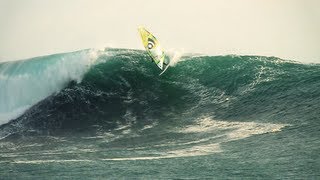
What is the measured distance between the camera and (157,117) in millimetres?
17062

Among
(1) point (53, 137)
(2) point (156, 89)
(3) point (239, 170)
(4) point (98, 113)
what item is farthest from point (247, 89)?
(3) point (239, 170)

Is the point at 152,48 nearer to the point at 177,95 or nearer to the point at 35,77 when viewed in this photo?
the point at 177,95

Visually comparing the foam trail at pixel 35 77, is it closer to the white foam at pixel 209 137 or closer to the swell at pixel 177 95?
the swell at pixel 177 95

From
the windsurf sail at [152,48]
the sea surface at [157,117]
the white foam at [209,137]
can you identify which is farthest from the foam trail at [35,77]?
the white foam at [209,137]

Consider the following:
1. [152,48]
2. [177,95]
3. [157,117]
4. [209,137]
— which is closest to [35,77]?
[152,48]

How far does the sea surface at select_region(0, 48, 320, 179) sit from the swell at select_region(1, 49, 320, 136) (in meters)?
0.04

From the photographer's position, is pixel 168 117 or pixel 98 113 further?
pixel 98 113

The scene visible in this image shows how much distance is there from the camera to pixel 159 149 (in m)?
12.2

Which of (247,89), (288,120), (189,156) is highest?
(247,89)

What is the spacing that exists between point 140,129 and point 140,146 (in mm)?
2632

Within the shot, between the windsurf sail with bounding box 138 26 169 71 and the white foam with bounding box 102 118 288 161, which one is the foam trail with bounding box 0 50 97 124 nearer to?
the windsurf sail with bounding box 138 26 169 71

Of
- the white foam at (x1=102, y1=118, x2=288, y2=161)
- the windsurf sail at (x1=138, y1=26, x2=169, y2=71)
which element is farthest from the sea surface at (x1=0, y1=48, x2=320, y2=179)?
the windsurf sail at (x1=138, y1=26, x2=169, y2=71)

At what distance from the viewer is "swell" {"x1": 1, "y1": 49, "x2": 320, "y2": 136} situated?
1586 centimetres

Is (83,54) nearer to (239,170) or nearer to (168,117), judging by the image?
(168,117)
